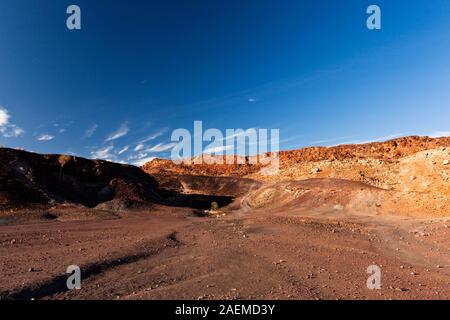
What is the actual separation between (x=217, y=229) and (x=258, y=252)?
693 cm

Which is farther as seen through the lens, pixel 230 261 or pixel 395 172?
pixel 395 172

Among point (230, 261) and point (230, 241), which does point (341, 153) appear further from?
point (230, 261)

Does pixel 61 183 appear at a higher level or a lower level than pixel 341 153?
lower

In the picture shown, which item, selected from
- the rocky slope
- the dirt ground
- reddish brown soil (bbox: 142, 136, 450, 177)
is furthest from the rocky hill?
reddish brown soil (bbox: 142, 136, 450, 177)

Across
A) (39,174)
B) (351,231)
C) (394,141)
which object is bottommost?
(351,231)

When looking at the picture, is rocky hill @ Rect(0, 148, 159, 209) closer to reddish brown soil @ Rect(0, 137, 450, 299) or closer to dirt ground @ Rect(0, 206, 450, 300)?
reddish brown soil @ Rect(0, 137, 450, 299)

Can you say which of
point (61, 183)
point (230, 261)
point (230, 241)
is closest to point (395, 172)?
point (230, 241)

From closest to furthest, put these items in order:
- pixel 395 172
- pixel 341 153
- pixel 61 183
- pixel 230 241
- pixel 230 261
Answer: pixel 230 261 → pixel 230 241 → pixel 61 183 → pixel 395 172 → pixel 341 153

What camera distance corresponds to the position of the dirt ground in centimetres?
959

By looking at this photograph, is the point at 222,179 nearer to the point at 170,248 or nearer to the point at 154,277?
the point at 170,248

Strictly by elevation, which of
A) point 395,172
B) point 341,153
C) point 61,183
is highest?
point 341,153

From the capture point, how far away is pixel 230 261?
12.7 meters

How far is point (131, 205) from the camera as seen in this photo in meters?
34.8
